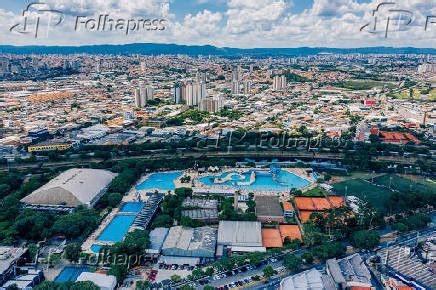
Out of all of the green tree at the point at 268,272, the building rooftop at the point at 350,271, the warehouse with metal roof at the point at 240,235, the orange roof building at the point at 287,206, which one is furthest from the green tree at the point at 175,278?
the orange roof building at the point at 287,206

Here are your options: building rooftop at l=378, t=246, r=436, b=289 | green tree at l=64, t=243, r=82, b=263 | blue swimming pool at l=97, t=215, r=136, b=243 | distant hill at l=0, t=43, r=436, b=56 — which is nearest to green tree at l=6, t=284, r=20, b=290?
green tree at l=64, t=243, r=82, b=263

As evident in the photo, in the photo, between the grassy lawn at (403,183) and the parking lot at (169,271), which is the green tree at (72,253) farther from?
the grassy lawn at (403,183)

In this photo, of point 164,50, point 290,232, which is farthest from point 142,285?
point 164,50

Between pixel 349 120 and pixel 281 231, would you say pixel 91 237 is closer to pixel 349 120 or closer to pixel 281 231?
pixel 281 231

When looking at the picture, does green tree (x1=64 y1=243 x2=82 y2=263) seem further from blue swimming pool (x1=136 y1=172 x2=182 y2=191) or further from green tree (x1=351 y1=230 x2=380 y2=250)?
green tree (x1=351 y1=230 x2=380 y2=250)

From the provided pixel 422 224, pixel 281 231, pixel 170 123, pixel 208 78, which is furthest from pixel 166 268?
pixel 208 78

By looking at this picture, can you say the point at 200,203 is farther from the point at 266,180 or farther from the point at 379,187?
the point at 379,187
